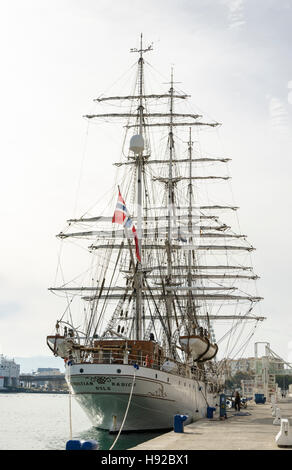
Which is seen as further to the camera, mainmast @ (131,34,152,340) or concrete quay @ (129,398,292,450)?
mainmast @ (131,34,152,340)

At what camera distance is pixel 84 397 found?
32.5 metres

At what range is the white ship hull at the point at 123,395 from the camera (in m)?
31.0

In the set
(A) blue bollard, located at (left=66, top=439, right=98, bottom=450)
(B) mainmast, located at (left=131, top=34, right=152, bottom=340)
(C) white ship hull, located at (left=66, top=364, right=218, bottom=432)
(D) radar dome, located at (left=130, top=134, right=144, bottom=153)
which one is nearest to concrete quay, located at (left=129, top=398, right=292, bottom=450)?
(A) blue bollard, located at (left=66, top=439, right=98, bottom=450)

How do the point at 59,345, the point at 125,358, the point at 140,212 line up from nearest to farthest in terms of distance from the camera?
the point at 125,358, the point at 59,345, the point at 140,212

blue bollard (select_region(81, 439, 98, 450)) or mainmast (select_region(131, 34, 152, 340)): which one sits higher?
mainmast (select_region(131, 34, 152, 340))

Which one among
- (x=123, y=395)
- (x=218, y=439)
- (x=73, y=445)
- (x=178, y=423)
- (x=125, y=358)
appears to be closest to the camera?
(x=73, y=445)

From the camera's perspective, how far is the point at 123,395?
31016 millimetres

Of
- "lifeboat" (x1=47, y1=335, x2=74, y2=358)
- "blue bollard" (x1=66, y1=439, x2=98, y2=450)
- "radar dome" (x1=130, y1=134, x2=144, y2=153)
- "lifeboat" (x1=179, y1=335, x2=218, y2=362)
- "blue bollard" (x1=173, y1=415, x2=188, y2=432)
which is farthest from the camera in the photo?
"radar dome" (x1=130, y1=134, x2=144, y2=153)

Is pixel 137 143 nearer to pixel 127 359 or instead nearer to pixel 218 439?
pixel 127 359

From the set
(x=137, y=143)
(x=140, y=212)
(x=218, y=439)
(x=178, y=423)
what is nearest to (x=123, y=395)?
(x=178, y=423)

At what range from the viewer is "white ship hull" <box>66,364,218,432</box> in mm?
30984

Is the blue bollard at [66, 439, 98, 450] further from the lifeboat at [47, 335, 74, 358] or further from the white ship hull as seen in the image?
the lifeboat at [47, 335, 74, 358]

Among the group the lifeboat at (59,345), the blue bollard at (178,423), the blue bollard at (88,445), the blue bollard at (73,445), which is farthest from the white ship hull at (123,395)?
the blue bollard at (73,445)
